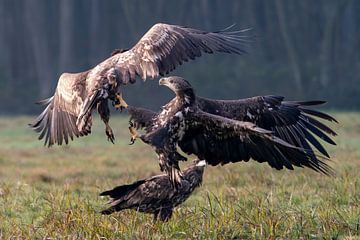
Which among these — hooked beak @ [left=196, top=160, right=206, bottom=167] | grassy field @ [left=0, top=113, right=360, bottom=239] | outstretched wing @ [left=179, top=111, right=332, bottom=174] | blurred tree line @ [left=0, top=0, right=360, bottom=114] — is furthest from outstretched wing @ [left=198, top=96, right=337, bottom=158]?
blurred tree line @ [left=0, top=0, right=360, bottom=114]

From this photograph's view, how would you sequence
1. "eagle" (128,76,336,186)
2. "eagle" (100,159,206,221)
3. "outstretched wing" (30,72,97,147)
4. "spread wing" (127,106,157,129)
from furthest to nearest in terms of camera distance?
"outstretched wing" (30,72,97,147)
"spread wing" (127,106,157,129)
"eagle" (100,159,206,221)
"eagle" (128,76,336,186)

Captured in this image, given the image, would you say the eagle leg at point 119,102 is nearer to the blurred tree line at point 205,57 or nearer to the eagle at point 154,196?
the eagle at point 154,196

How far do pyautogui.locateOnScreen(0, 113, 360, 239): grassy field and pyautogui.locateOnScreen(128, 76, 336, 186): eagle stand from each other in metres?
0.44

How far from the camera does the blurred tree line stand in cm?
3681

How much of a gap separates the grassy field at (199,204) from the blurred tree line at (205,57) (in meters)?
20.1

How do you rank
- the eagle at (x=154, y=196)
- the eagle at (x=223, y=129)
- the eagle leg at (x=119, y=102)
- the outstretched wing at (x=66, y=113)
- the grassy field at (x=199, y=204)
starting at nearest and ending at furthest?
1. the grassy field at (x=199, y=204)
2. the eagle at (x=223, y=129)
3. the eagle at (x=154, y=196)
4. the eagle leg at (x=119, y=102)
5. the outstretched wing at (x=66, y=113)

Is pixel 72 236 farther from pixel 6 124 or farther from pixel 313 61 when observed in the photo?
pixel 313 61

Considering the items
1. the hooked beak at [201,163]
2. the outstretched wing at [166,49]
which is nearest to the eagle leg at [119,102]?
the outstretched wing at [166,49]

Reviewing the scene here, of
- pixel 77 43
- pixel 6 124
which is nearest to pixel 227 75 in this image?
pixel 77 43

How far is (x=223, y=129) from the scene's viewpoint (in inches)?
312

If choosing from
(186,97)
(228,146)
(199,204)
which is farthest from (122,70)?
(199,204)

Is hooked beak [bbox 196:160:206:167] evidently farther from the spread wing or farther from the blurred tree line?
the blurred tree line

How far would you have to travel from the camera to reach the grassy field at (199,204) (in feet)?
25.1

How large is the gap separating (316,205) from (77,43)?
35267mm
